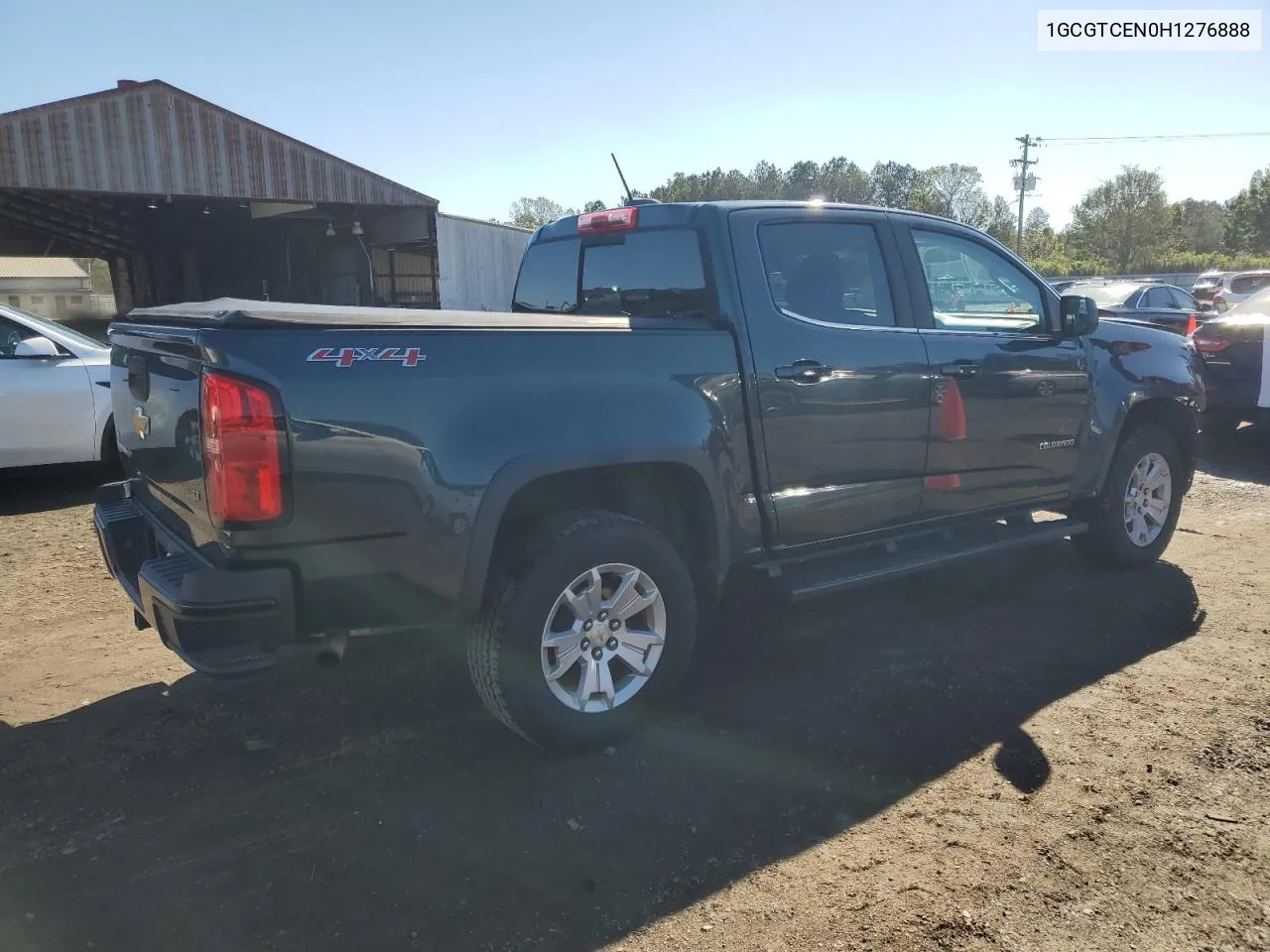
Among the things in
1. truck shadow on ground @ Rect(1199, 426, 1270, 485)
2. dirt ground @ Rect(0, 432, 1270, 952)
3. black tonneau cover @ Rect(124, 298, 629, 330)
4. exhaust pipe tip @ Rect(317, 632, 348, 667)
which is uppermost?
black tonneau cover @ Rect(124, 298, 629, 330)

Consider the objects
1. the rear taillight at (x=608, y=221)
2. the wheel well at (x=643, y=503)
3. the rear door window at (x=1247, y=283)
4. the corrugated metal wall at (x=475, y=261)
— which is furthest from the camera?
the corrugated metal wall at (x=475, y=261)

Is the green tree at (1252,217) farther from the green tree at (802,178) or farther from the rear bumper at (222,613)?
the rear bumper at (222,613)

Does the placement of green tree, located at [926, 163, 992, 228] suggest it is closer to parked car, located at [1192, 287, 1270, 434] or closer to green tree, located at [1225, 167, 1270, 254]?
green tree, located at [1225, 167, 1270, 254]

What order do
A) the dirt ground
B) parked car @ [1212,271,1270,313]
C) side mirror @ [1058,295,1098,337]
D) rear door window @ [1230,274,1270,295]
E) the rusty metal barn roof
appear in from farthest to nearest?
rear door window @ [1230,274,1270,295]
parked car @ [1212,271,1270,313]
the rusty metal barn roof
side mirror @ [1058,295,1098,337]
the dirt ground

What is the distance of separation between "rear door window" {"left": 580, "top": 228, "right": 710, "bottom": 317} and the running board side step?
47.7 inches

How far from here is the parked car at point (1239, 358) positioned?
28.3 ft

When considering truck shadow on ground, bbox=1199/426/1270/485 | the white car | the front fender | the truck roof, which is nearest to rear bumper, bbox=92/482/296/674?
the truck roof

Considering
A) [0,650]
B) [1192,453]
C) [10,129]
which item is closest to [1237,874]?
[1192,453]

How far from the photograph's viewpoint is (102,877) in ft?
8.73

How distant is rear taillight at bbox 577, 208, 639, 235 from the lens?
4.11 m

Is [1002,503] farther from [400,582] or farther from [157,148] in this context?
[157,148]

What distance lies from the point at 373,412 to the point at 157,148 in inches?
693

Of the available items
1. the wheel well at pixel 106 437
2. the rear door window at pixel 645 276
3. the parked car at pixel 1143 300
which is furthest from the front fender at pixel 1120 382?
the parked car at pixel 1143 300

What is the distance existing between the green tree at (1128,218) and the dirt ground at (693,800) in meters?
64.2
